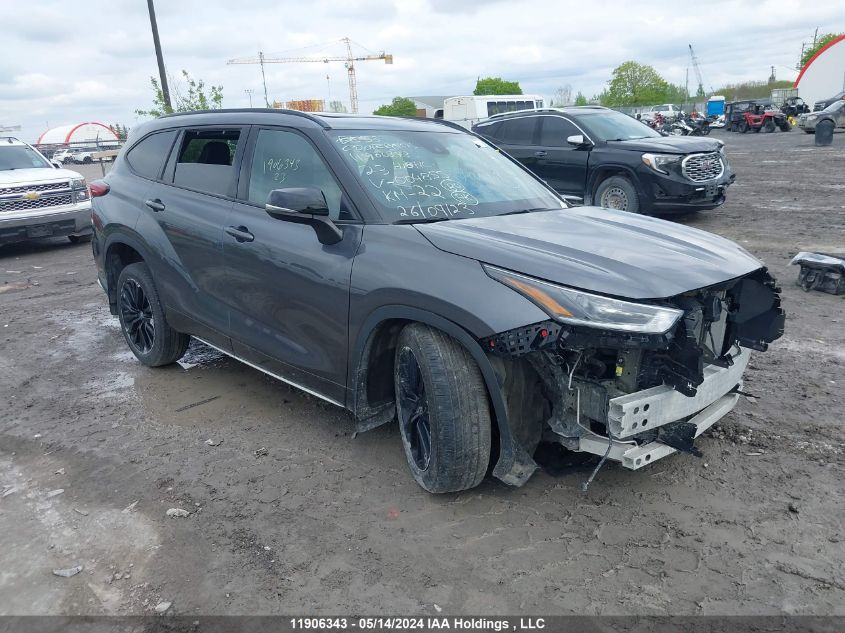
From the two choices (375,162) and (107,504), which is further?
(375,162)

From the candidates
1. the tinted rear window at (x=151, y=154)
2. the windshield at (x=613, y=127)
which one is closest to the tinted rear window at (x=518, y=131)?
the windshield at (x=613, y=127)

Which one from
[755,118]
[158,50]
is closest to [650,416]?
[158,50]

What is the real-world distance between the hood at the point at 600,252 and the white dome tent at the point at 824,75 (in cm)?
6818

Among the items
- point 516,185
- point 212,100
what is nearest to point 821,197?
point 516,185

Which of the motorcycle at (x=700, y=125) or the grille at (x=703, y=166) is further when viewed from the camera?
the motorcycle at (x=700, y=125)

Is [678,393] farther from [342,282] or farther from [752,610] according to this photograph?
[342,282]

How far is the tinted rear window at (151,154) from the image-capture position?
4.79 m

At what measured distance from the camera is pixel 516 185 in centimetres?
416

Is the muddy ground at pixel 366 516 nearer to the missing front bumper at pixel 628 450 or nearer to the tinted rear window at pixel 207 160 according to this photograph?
the missing front bumper at pixel 628 450

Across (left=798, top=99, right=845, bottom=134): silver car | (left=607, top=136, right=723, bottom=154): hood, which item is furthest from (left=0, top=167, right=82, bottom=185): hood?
(left=798, top=99, right=845, bottom=134): silver car

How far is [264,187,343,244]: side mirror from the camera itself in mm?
3232

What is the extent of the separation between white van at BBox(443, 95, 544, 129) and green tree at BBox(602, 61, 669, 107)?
3284 inches

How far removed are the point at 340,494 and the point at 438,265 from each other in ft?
4.20

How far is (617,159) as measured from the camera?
985 centimetres
